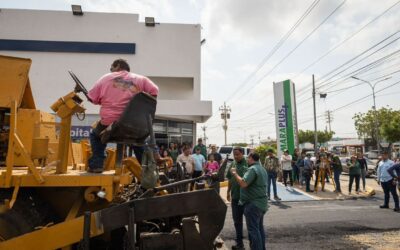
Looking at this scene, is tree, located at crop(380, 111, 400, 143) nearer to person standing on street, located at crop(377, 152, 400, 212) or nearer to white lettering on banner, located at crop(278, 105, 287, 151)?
white lettering on banner, located at crop(278, 105, 287, 151)

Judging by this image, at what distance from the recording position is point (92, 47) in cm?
2008

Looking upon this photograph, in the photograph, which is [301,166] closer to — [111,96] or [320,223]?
[320,223]

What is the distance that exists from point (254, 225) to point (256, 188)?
1.83 feet

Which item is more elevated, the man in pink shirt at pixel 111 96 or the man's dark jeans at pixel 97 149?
the man in pink shirt at pixel 111 96

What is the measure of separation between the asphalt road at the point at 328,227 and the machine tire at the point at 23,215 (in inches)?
147

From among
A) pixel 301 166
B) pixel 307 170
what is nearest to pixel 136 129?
pixel 307 170

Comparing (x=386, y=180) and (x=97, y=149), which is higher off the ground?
(x=97, y=149)

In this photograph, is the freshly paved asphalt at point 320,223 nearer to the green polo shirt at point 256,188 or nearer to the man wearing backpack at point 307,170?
the green polo shirt at point 256,188

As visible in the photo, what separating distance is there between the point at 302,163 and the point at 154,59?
10680mm

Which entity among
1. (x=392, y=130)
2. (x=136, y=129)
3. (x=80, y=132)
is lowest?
(x=136, y=129)

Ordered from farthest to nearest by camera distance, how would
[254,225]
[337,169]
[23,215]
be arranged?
[337,169] → [254,225] → [23,215]

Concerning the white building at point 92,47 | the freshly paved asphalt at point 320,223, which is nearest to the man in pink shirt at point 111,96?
the freshly paved asphalt at point 320,223

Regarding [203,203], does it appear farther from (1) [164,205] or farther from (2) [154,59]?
(2) [154,59]

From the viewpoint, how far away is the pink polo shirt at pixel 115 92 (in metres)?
3.39
